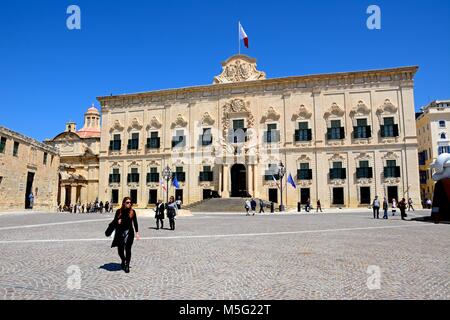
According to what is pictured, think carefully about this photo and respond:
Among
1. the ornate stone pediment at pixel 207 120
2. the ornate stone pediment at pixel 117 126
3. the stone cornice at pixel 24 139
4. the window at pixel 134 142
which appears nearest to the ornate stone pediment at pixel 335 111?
the ornate stone pediment at pixel 207 120

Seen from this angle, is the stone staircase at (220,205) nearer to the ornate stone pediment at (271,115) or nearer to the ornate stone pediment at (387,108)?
the ornate stone pediment at (271,115)

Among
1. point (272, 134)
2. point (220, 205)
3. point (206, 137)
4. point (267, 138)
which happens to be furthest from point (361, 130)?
point (206, 137)

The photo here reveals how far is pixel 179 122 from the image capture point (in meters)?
41.2

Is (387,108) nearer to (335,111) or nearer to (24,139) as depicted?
(335,111)

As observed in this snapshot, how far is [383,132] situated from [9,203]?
3583 cm

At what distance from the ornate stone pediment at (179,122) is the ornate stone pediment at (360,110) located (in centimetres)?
1916

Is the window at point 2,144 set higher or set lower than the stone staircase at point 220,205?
higher

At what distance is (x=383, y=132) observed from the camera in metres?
34.9

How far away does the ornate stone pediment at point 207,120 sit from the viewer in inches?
1574

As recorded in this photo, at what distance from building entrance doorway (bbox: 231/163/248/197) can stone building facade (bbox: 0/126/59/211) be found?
1954 cm

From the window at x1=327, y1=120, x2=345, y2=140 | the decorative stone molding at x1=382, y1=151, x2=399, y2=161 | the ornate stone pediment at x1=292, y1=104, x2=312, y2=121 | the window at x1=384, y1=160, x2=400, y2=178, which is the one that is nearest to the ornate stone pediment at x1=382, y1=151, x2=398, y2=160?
the decorative stone molding at x1=382, y1=151, x2=399, y2=161

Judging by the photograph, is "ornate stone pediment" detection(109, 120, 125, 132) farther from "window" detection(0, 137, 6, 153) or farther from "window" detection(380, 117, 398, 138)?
"window" detection(380, 117, 398, 138)
